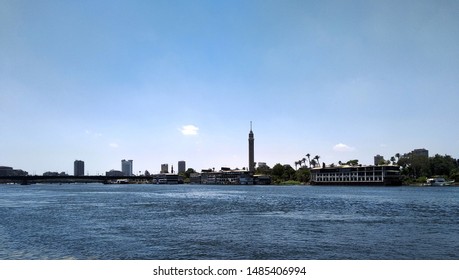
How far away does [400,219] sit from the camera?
5303 cm

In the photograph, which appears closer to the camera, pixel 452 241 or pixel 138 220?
pixel 452 241

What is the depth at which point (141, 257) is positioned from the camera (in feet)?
94.1

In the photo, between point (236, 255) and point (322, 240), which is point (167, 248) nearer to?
point (236, 255)

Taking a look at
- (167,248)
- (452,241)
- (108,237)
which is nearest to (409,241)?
(452,241)
